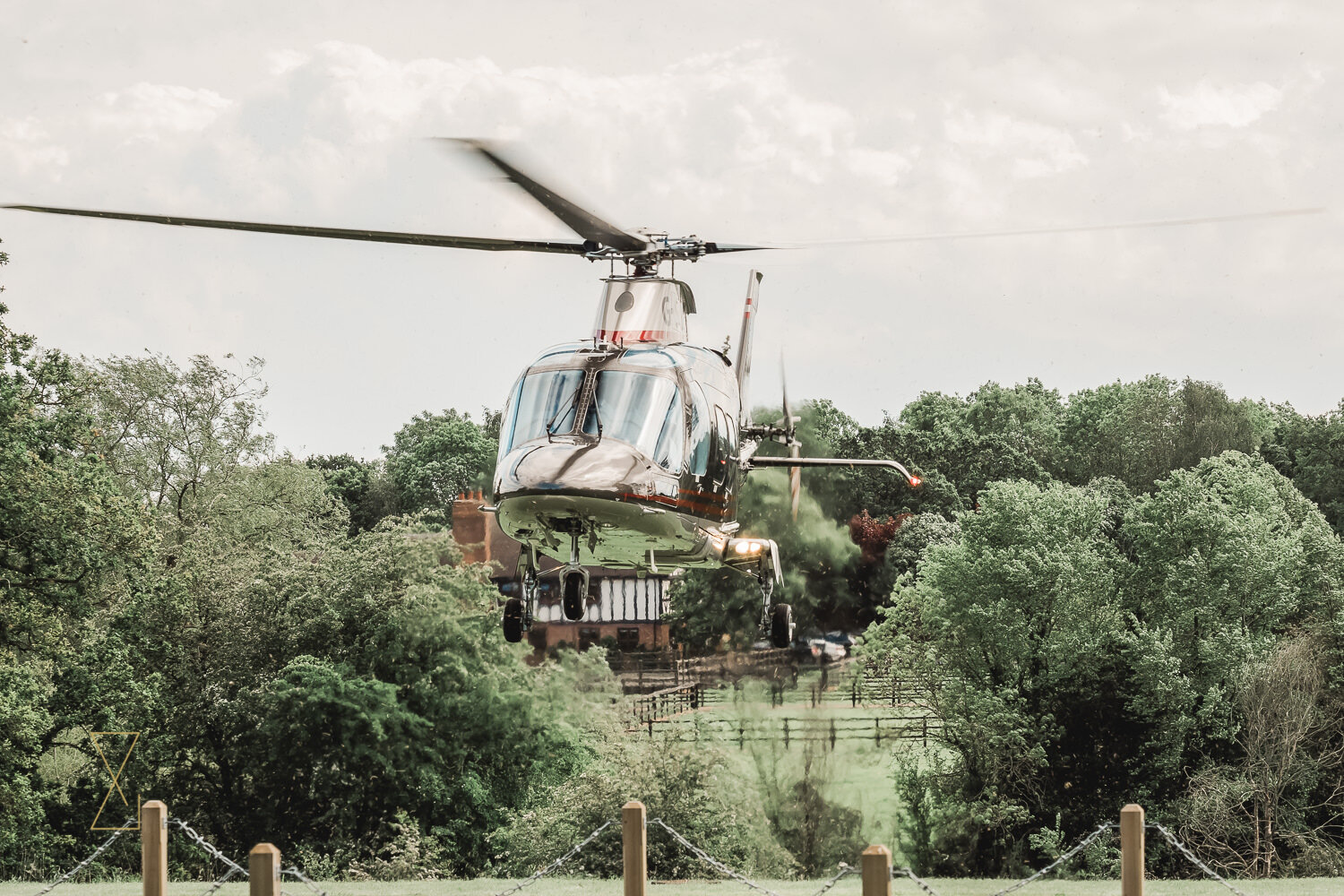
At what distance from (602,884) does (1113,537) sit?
38.8m

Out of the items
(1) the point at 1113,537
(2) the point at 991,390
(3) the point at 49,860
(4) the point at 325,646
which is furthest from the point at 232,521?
(2) the point at 991,390

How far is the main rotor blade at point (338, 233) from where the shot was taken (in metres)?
13.8

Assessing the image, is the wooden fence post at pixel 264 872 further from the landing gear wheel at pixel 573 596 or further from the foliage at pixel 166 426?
the foliage at pixel 166 426

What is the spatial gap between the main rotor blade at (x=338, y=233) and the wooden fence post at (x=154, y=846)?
536cm

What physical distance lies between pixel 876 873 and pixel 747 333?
12.3 metres

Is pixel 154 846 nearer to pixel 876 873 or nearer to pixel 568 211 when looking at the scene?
pixel 876 873

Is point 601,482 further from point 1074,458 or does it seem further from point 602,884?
point 1074,458

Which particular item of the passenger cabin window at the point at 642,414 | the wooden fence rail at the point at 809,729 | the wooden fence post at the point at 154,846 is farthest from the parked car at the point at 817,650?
the wooden fence post at the point at 154,846

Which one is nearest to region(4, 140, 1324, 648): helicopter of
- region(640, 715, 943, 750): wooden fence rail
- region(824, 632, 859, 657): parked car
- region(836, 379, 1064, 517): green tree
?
region(640, 715, 943, 750): wooden fence rail

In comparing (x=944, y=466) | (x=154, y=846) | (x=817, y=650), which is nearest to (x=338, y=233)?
(x=154, y=846)

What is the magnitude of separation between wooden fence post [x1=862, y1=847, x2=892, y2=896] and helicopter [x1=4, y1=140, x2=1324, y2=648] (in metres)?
4.76

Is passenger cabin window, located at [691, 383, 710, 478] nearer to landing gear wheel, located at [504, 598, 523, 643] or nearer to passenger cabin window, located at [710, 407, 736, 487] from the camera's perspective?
passenger cabin window, located at [710, 407, 736, 487]

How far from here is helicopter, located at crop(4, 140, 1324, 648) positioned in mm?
14367

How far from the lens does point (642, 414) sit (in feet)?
49.5
